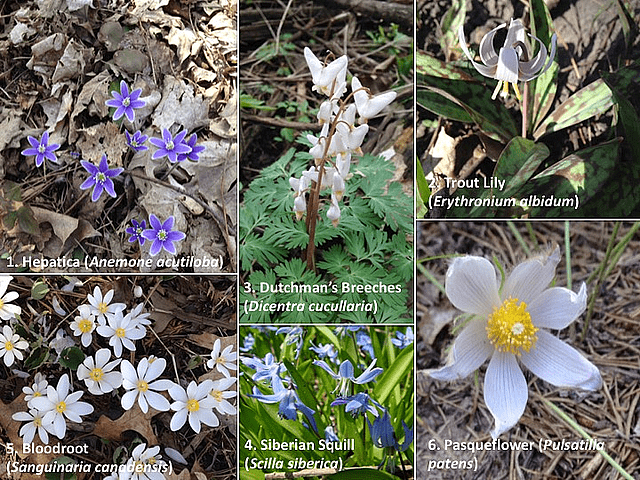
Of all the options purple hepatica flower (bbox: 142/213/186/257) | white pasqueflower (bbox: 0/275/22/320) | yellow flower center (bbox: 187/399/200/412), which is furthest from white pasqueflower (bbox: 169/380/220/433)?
white pasqueflower (bbox: 0/275/22/320)

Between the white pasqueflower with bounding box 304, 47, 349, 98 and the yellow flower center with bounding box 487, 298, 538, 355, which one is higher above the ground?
the white pasqueflower with bounding box 304, 47, 349, 98

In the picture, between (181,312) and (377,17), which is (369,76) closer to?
(377,17)

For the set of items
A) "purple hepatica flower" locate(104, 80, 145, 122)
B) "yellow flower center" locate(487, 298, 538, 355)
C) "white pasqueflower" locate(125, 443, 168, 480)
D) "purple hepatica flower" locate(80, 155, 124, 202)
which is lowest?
"white pasqueflower" locate(125, 443, 168, 480)

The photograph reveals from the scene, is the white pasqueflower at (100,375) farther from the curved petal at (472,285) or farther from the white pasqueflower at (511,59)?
the white pasqueflower at (511,59)

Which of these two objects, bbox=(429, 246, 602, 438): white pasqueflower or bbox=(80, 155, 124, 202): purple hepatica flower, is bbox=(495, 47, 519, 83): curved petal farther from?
bbox=(80, 155, 124, 202): purple hepatica flower

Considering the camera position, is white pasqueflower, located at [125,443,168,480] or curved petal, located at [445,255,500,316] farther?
white pasqueflower, located at [125,443,168,480]

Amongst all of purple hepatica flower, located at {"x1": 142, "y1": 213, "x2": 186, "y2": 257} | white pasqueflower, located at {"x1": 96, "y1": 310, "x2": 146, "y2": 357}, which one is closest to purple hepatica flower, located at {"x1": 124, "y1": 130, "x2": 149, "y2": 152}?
purple hepatica flower, located at {"x1": 142, "y1": 213, "x2": 186, "y2": 257}

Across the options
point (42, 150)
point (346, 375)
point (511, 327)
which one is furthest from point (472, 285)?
point (42, 150)
